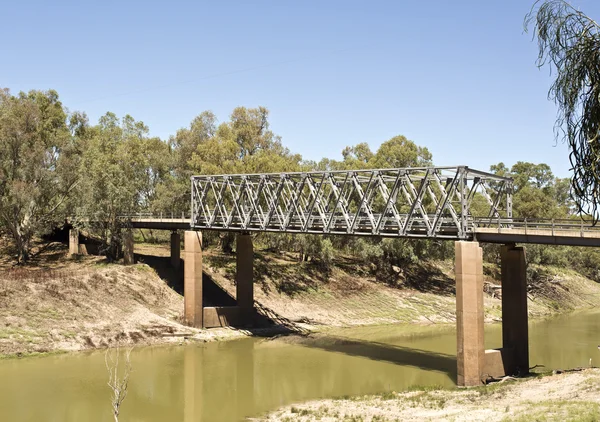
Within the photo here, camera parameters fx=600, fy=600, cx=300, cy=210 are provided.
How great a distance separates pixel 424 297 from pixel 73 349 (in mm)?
39304

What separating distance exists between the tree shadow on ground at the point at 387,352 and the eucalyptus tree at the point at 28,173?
29584 mm

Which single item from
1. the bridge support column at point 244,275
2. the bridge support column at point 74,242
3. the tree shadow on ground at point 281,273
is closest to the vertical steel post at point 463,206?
the bridge support column at point 244,275

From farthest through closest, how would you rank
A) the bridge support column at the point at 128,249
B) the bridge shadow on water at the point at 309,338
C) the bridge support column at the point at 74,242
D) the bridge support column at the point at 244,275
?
the bridge support column at the point at 74,242
the bridge support column at the point at 128,249
the bridge support column at the point at 244,275
the bridge shadow on water at the point at 309,338

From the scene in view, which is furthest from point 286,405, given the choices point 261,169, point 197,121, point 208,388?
point 197,121

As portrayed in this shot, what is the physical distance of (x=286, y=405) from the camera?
96.7 ft

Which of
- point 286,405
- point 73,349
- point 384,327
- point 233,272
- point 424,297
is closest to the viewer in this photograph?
point 286,405

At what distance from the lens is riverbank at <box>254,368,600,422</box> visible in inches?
891

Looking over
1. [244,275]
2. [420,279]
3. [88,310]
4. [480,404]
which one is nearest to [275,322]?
[244,275]

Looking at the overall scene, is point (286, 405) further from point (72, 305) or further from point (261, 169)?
point (261, 169)

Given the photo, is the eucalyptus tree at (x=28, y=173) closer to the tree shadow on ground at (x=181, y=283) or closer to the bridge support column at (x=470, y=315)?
the tree shadow on ground at (x=181, y=283)

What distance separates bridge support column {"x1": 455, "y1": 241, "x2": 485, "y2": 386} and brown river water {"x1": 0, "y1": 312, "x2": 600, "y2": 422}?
6.01ft

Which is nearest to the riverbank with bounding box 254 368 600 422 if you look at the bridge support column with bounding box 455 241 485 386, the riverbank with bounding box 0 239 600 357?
the bridge support column with bounding box 455 241 485 386

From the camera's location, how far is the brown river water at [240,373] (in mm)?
28891

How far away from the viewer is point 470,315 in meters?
32.4
